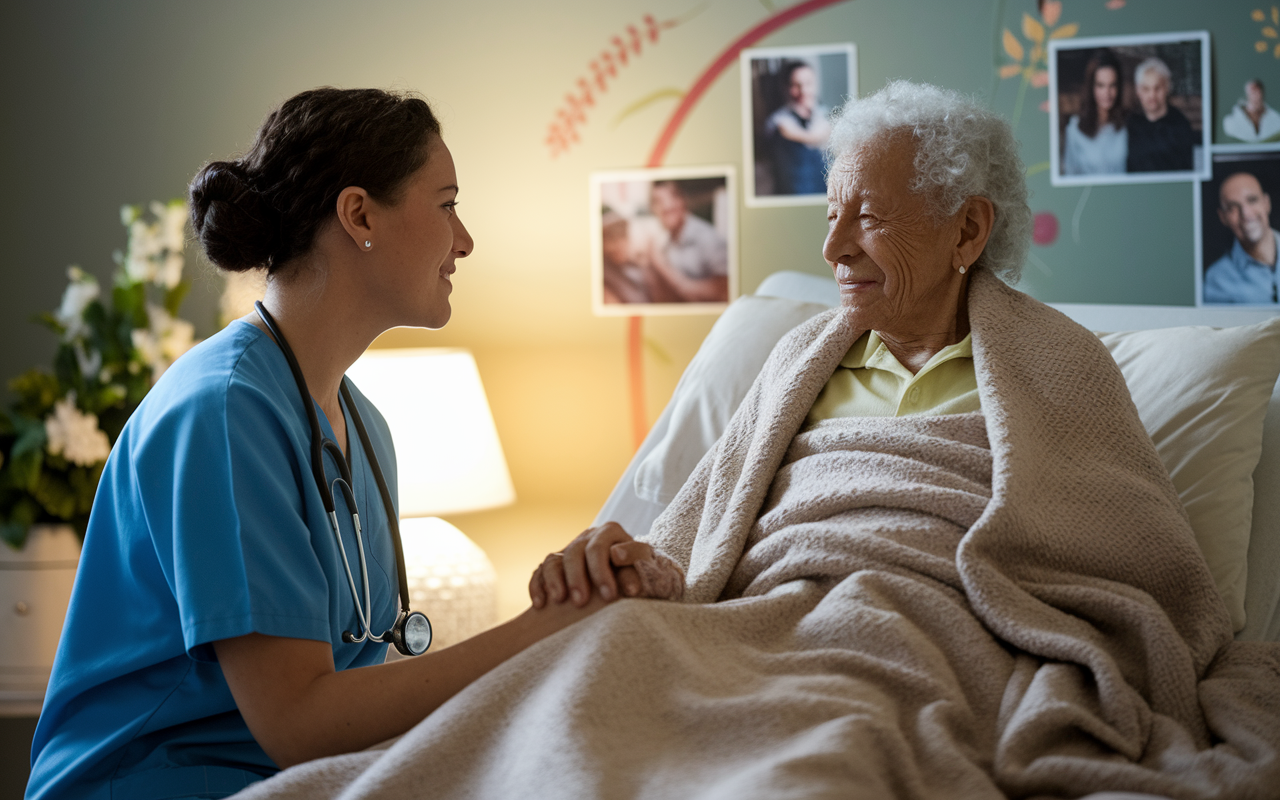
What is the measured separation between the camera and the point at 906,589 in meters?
1.08

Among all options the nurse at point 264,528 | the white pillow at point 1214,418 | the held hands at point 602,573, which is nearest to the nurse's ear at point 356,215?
the nurse at point 264,528

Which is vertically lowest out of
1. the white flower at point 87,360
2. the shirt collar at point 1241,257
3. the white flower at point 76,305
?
the white flower at point 87,360

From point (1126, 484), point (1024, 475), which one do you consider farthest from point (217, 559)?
point (1126, 484)

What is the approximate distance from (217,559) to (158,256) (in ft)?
5.41

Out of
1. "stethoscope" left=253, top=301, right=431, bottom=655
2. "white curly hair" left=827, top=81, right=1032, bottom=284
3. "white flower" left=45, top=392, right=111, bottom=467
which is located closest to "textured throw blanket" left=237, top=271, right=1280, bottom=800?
"white curly hair" left=827, top=81, right=1032, bottom=284

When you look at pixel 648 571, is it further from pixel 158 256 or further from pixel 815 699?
pixel 158 256

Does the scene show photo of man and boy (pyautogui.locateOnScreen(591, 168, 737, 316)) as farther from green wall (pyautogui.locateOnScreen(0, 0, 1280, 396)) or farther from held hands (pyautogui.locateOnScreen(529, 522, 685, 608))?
held hands (pyautogui.locateOnScreen(529, 522, 685, 608))

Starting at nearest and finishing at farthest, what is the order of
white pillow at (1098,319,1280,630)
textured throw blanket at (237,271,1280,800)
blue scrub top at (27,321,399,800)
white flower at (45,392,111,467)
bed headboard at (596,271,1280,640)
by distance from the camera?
1. textured throw blanket at (237,271,1280,800)
2. blue scrub top at (27,321,399,800)
3. white pillow at (1098,319,1280,630)
4. bed headboard at (596,271,1280,640)
5. white flower at (45,392,111,467)

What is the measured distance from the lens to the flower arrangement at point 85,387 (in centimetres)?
207

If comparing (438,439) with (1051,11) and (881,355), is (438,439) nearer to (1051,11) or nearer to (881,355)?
(881,355)

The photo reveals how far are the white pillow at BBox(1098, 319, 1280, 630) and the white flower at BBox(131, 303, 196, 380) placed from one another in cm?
186

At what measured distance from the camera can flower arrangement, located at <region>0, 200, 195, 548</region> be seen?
6.79 feet

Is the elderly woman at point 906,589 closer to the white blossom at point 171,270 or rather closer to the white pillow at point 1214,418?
the white pillow at point 1214,418

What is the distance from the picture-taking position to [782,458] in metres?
1.38
